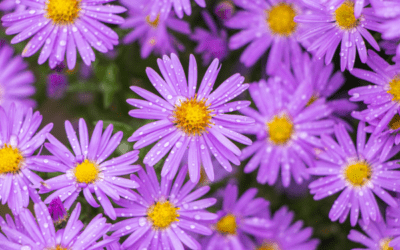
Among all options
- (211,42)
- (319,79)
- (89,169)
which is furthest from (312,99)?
(89,169)

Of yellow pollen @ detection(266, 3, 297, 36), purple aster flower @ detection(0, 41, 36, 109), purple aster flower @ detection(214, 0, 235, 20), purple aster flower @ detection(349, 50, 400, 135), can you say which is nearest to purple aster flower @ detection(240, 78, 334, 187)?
purple aster flower @ detection(349, 50, 400, 135)

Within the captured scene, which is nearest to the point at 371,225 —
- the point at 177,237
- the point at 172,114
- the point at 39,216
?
the point at 177,237

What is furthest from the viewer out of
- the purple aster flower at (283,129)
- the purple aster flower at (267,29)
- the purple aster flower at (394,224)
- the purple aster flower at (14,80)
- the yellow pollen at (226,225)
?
the purple aster flower at (14,80)

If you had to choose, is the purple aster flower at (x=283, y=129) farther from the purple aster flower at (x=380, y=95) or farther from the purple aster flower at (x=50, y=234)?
the purple aster flower at (x=50, y=234)

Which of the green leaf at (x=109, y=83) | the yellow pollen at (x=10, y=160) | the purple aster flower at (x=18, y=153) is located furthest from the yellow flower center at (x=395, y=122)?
the yellow pollen at (x=10, y=160)

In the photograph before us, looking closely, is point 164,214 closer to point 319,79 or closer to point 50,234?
point 50,234

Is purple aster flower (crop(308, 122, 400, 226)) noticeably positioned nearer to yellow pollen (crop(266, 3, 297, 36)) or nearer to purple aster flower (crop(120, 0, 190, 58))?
yellow pollen (crop(266, 3, 297, 36))
